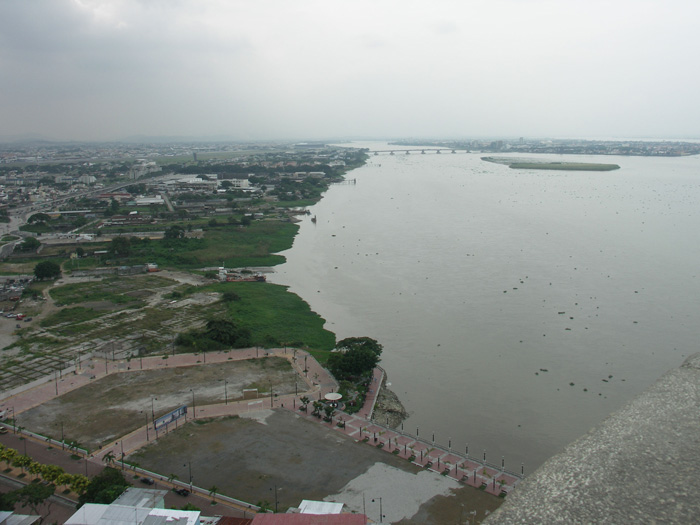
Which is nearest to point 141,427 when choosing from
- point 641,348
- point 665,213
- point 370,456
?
point 370,456

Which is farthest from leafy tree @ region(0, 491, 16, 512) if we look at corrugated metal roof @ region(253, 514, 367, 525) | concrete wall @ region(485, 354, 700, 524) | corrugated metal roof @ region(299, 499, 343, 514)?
concrete wall @ region(485, 354, 700, 524)

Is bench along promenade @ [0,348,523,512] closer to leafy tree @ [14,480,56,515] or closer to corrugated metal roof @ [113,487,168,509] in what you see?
corrugated metal roof @ [113,487,168,509]

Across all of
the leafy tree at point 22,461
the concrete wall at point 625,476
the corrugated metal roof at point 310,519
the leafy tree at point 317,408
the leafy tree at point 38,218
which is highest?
the concrete wall at point 625,476

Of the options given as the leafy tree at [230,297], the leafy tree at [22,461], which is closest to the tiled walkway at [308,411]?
the leafy tree at [22,461]

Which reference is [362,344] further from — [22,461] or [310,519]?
[22,461]

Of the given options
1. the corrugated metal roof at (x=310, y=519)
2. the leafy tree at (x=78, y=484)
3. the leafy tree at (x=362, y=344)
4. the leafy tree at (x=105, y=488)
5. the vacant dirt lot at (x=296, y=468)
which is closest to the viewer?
the corrugated metal roof at (x=310, y=519)

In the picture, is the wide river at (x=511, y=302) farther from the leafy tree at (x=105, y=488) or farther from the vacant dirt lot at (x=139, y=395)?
the leafy tree at (x=105, y=488)
